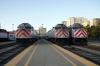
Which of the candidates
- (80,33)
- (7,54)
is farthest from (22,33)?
(7,54)

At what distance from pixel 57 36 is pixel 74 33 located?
282 centimetres

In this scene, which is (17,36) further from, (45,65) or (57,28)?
(45,65)

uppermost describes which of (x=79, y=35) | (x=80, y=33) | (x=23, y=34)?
(x=80, y=33)

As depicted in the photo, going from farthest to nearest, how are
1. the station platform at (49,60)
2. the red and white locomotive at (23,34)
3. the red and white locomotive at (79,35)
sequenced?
1. the red and white locomotive at (23,34)
2. the red and white locomotive at (79,35)
3. the station platform at (49,60)

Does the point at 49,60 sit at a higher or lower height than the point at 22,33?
lower

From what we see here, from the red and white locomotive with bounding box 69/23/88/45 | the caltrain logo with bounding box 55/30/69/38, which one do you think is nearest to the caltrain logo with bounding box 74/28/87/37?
the red and white locomotive with bounding box 69/23/88/45

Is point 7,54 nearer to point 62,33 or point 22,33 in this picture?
point 22,33

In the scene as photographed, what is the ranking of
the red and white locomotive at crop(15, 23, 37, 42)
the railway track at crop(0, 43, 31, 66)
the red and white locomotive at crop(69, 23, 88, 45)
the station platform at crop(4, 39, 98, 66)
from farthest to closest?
the red and white locomotive at crop(15, 23, 37, 42)
the red and white locomotive at crop(69, 23, 88, 45)
the railway track at crop(0, 43, 31, 66)
the station platform at crop(4, 39, 98, 66)

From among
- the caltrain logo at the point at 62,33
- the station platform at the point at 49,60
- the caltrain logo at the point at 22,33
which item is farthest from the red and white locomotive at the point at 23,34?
the station platform at the point at 49,60

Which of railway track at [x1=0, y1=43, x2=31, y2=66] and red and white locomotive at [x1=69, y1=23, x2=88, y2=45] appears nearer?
railway track at [x1=0, y1=43, x2=31, y2=66]

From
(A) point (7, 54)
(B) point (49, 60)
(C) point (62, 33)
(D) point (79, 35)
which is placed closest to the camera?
(B) point (49, 60)

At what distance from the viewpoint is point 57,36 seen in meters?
33.6

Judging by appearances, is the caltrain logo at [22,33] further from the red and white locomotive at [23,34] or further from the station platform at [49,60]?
the station platform at [49,60]

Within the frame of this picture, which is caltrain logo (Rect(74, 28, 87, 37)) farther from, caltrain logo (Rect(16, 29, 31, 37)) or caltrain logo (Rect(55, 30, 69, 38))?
caltrain logo (Rect(16, 29, 31, 37))
